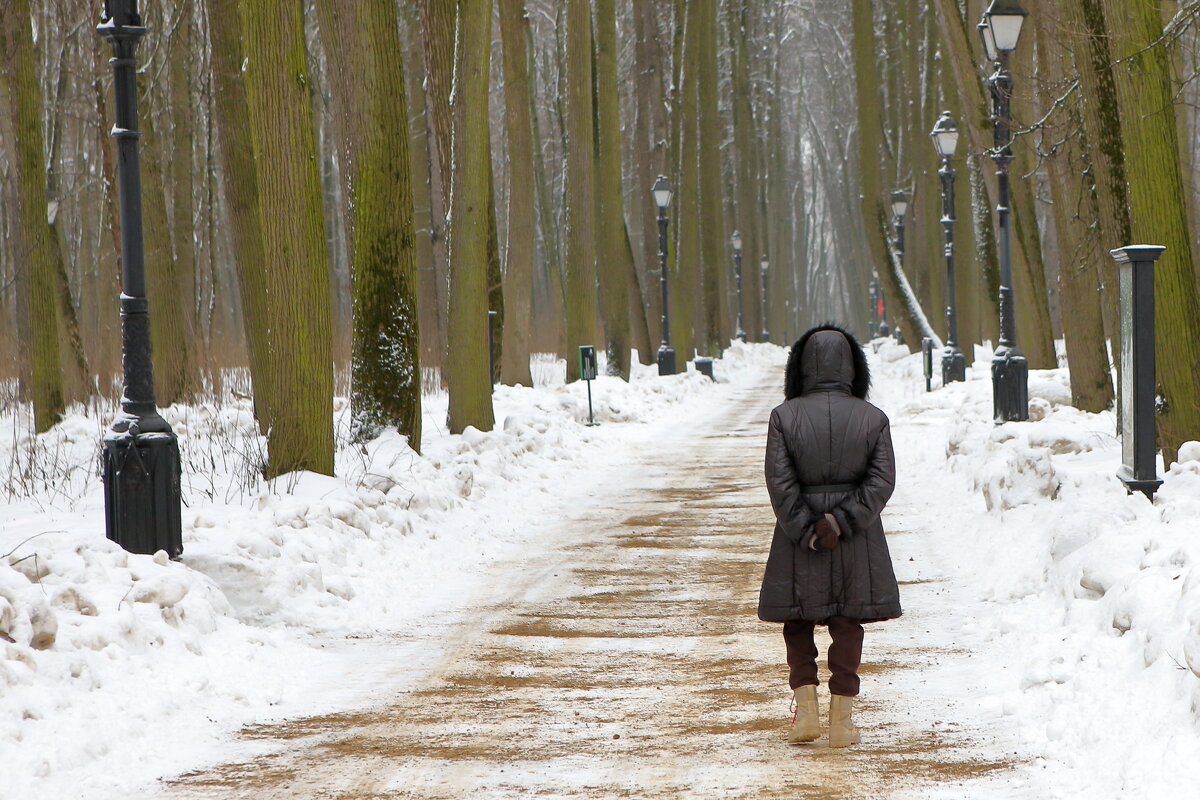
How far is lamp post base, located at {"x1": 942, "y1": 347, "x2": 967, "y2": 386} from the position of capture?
22781 millimetres

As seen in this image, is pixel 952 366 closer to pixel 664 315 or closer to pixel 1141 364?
pixel 664 315

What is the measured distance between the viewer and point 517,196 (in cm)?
2028

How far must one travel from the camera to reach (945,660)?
20.5ft

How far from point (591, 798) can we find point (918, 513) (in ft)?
23.0

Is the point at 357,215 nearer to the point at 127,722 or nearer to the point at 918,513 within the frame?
the point at 918,513

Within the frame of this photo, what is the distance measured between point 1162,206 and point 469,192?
7469 mm

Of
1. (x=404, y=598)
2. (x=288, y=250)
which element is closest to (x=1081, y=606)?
(x=404, y=598)

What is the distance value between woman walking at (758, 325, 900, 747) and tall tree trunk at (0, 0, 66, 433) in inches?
522

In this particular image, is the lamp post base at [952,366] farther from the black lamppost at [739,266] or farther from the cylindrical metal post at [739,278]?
the cylindrical metal post at [739,278]

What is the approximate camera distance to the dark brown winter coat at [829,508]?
4.96 m

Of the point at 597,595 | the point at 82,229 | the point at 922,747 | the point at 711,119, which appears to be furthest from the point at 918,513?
the point at 82,229

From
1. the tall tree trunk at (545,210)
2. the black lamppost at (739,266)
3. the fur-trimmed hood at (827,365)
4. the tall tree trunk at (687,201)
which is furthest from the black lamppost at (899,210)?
the fur-trimmed hood at (827,365)

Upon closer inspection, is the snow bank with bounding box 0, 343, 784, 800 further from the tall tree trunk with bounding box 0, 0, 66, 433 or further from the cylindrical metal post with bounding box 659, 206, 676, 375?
the cylindrical metal post with bounding box 659, 206, 676, 375

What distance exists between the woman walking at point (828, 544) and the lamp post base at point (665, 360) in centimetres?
2295
